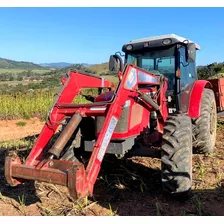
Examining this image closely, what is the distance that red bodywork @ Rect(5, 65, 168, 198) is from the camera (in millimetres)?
3000

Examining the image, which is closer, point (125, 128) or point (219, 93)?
point (125, 128)

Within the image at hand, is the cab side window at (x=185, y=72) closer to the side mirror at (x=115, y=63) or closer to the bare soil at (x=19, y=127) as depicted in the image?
the side mirror at (x=115, y=63)

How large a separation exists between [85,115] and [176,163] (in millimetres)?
1179

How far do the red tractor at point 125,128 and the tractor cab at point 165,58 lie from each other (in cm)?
2

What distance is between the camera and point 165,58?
18.5 feet

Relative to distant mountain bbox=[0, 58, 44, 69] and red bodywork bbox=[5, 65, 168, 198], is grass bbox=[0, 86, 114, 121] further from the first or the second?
distant mountain bbox=[0, 58, 44, 69]

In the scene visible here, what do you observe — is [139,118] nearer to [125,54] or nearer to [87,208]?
[87,208]

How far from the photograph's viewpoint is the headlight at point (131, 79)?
12.4 ft

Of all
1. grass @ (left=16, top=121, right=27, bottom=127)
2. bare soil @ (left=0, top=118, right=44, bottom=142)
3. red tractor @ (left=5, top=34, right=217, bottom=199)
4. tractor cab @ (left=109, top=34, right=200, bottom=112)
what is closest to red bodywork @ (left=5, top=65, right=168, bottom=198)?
red tractor @ (left=5, top=34, right=217, bottom=199)

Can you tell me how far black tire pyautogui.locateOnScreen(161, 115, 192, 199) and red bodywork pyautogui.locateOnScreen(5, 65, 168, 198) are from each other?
555 mm

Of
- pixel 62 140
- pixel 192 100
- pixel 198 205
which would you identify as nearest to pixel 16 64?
pixel 192 100

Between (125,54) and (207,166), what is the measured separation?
8.37ft

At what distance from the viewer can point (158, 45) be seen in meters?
5.49

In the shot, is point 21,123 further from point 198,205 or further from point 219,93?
point 198,205
